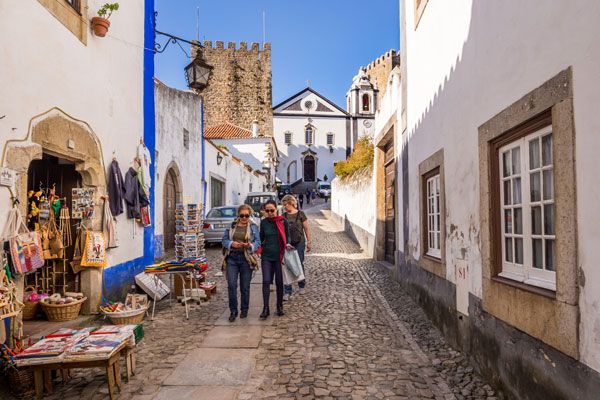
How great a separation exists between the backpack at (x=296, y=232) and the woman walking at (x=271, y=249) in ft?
3.42

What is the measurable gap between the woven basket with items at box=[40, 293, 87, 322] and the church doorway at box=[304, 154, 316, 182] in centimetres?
4362

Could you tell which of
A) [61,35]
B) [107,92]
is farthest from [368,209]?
[61,35]

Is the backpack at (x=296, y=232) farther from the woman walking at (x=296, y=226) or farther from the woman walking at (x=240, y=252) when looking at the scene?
the woman walking at (x=240, y=252)

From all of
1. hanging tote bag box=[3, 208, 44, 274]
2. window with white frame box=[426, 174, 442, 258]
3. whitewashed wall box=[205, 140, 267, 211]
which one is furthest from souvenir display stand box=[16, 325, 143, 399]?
whitewashed wall box=[205, 140, 267, 211]

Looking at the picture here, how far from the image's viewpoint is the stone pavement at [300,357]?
3.69 meters

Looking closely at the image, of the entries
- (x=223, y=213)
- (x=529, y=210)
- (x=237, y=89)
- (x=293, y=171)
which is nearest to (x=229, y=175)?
(x=223, y=213)

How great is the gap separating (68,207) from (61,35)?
220cm

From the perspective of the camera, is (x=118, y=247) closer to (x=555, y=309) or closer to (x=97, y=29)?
(x=97, y=29)

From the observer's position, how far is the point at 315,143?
4866cm

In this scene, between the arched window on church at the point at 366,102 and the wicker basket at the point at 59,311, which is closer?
the wicker basket at the point at 59,311

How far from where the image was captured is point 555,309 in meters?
2.78

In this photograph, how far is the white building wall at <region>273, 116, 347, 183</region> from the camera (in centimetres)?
4834

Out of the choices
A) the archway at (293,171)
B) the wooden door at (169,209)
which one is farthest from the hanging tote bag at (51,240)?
the archway at (293,171)

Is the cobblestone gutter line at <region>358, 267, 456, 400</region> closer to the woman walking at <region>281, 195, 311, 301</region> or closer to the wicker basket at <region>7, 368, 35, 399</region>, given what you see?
the woman walking at <region>281, 195, 311, 301</region>
